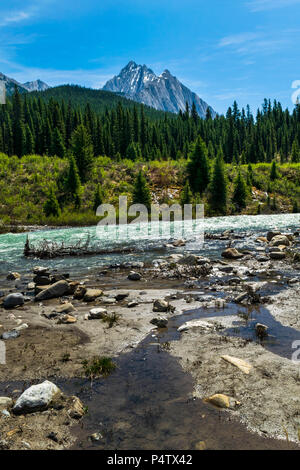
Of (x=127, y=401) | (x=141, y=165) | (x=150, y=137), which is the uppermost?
(x=150, y=137)

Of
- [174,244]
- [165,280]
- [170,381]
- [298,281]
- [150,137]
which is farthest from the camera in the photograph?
[150,137]

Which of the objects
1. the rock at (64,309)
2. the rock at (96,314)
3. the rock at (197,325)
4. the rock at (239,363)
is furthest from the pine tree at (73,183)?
the rock at (239,363)

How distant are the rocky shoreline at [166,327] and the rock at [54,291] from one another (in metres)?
0.03

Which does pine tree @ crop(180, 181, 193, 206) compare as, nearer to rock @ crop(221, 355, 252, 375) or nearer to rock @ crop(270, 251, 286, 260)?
rock @ crop(270, 251, 286, 260)

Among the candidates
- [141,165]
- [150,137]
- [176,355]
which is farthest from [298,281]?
[150,137]

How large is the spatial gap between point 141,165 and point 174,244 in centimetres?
5156

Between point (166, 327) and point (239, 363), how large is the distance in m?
2.35

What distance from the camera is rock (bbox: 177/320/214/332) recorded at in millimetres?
7330

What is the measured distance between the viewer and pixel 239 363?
5.59m

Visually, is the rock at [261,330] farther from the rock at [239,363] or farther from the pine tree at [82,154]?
the pine tree at [82,154]

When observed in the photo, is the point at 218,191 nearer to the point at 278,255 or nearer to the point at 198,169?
the point at 198,169

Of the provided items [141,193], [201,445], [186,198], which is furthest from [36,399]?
[186,198]

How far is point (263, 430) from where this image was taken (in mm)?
3941
